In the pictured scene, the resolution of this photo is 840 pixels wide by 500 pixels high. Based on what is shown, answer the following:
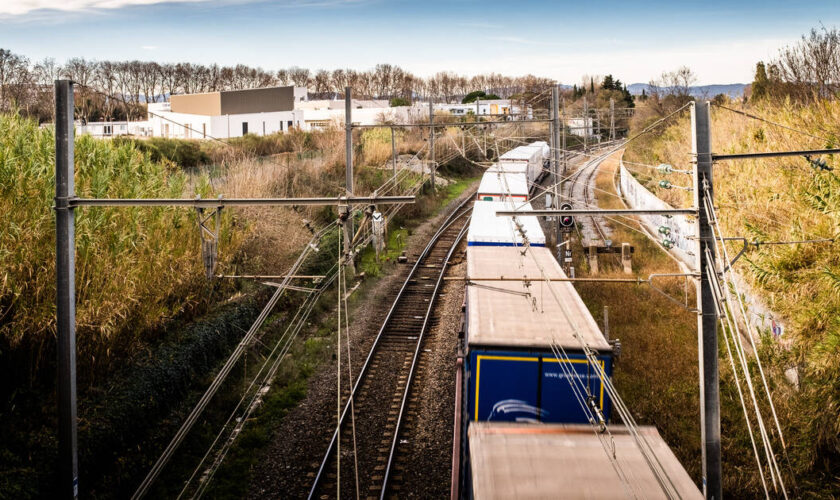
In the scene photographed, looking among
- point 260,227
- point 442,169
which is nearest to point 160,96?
point 442,169

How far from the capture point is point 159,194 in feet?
43.1

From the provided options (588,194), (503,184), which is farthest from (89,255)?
(588,194)

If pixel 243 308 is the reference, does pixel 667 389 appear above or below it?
below

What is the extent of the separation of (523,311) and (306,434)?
449 cm

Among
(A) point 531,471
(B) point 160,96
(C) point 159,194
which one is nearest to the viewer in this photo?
(A) point 531,471

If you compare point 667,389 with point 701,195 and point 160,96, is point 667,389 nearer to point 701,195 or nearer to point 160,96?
point 701,195

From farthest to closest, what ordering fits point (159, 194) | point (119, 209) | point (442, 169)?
point (442, 169) < point (159, 194) < point (119, 209)

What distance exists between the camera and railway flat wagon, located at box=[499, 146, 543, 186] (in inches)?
1229

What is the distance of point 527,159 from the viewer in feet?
107

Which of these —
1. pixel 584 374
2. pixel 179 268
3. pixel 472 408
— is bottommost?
pixel 472 408

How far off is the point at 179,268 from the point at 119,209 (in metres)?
2.37

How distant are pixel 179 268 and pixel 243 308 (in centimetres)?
228

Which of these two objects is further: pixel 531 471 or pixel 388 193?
pixel 388 193

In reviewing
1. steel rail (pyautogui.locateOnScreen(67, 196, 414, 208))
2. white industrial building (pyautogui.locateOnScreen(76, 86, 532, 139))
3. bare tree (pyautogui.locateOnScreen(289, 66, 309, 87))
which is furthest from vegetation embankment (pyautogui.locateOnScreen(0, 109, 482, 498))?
bare tree (pyautogui.locateOnScreen(289, 66, 309, 87))
